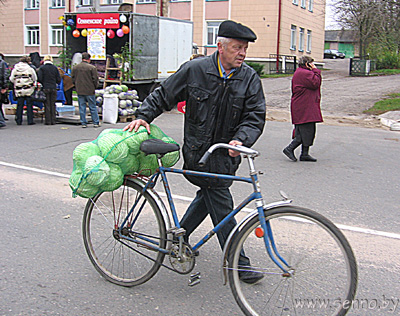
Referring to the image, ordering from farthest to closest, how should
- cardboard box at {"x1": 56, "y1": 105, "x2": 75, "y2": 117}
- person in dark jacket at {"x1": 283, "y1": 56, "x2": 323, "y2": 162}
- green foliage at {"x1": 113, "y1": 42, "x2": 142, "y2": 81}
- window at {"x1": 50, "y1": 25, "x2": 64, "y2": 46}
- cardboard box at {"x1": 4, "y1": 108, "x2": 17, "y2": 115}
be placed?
window at {"x1": 50, "y1": 25, "x2": 64, "y2": 46} → green foliage at {"x1": 113, "y1": 42, "x2": 142, "y2": 81} → cardboard box at {"x1": 4, "y1": 108, "x2": 17, "y2": 115} → cardboard box at {"x1": 56, "y1": 105, "x2": 75, "y2": 117} → person in dark jacket at {"x1": 283, "y1": 56, "x2": 323, "y2": 162}

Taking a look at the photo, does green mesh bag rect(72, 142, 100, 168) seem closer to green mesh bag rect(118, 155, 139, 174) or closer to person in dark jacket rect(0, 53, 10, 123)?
green mesh bag rect(118, 155, 139, 174)

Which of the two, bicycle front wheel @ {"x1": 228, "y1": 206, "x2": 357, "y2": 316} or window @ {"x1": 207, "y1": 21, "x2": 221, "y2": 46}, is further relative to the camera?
window @ {"x1": 207, "y1": 21, "x2": 221, "y2": 46}

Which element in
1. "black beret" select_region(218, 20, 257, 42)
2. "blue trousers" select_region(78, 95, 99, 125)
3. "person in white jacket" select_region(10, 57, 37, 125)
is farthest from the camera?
"blue trousers" select_region(78, 95, 99, 125)

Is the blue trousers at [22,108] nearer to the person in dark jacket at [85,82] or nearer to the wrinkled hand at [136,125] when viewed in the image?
the person in dark jacket at [85,82]

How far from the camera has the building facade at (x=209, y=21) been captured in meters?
31.8

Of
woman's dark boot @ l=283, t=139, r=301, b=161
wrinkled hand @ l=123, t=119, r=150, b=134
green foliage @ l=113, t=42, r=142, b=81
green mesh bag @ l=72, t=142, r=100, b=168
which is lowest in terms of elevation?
woman's dark boot @ l=283, t=139, r=301, b=161

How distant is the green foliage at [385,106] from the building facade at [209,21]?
1267 centimetres

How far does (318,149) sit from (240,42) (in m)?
7.05

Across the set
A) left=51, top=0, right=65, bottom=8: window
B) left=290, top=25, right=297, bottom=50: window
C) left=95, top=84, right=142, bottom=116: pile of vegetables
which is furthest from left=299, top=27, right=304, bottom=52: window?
left=95, top=84, right=142, bottom=116: pile of vegetables

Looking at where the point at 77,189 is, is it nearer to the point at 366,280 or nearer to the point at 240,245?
the point at 240,245

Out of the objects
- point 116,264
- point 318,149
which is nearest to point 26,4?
point 318,149

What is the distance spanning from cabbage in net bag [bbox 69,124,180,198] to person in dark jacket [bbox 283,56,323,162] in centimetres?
544

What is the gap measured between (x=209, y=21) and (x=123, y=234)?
1215 inches

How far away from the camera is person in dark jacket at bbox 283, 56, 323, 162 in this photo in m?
8.45
